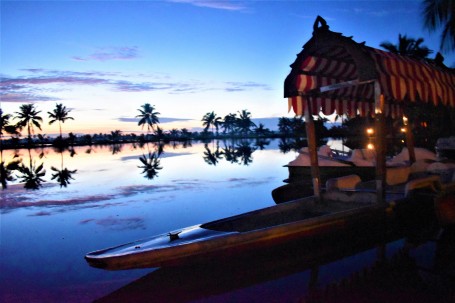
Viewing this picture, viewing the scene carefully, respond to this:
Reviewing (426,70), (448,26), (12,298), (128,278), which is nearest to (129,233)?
(128,278)

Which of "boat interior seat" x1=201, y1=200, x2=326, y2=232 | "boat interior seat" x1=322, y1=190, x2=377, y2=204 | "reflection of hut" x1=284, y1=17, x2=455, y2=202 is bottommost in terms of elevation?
"boat interior seat" x1=201, y1=200, x2=326, y2=232

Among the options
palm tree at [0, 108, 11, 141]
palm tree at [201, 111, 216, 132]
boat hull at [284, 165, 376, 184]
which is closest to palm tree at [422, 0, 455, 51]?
boat hull at [284, 165, 376, 184]

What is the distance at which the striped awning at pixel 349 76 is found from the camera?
7016 mm

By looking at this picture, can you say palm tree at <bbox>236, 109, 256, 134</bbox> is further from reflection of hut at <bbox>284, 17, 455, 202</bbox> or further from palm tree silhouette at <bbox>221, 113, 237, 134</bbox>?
reflection of hut at <bbox>284, 17, 455, 202</bbox>

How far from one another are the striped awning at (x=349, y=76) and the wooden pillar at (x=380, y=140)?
8.8 inches

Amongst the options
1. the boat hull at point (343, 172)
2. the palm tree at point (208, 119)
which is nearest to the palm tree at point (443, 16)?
the boat hull at point (343, 172)

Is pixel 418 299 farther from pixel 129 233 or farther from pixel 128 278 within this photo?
pixel 129 233

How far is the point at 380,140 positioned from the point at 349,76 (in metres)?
2.61

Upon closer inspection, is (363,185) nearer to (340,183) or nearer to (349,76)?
(340,183)

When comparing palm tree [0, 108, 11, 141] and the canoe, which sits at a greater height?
palm tree [0, 108, 11, 141]

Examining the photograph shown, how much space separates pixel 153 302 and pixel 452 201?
5820mm

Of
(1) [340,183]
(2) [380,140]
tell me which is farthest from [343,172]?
(2) [380,140]

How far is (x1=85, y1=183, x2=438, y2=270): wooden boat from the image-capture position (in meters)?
5.23

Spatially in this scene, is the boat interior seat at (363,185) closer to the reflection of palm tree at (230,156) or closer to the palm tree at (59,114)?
the reflection of palm tree at (230,156)
